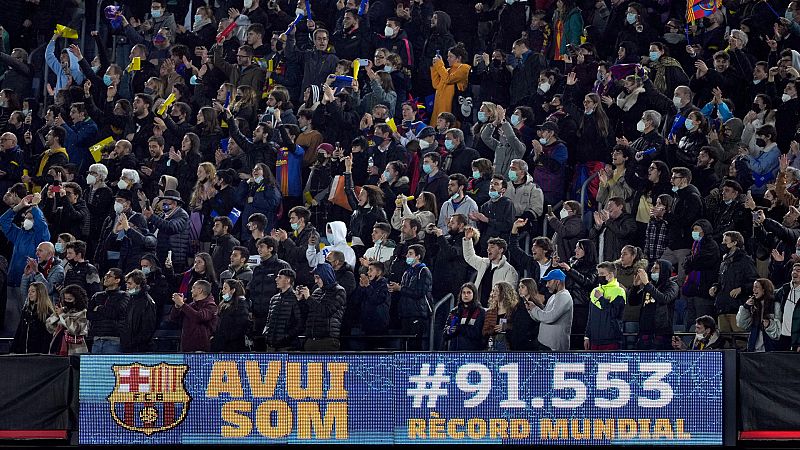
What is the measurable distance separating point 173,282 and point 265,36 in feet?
20.1

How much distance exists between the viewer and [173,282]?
2166cm

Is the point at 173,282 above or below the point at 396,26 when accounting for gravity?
below

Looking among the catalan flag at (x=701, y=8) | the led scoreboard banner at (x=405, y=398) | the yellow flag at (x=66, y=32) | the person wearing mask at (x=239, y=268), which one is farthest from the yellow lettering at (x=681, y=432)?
the yellow flag at (x=66, y=32)

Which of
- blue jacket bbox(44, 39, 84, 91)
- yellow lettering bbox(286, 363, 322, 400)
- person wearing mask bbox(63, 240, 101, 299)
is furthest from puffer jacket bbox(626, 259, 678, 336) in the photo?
blue jacket bbox(44, 39, 84, 91)

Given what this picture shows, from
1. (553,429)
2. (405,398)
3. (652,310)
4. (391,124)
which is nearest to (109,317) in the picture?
(405,398)

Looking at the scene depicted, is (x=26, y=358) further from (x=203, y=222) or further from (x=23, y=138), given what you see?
(x=23, y=138)

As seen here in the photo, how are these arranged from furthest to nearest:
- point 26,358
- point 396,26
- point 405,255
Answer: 1. point 396,26
2. point 405,255
3. point 26,358

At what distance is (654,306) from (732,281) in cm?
112

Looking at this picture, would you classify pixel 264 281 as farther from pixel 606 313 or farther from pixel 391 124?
pixel 606 313

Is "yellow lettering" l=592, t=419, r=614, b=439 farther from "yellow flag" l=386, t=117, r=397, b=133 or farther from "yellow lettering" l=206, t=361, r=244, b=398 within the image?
"yellow flag" l=386, t=117, r=397, b=133

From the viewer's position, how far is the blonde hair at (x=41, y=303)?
64.7 feet

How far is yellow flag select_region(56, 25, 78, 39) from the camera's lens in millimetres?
26766

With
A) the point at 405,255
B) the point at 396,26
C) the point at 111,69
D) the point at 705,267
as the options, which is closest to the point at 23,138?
the point at 111,69

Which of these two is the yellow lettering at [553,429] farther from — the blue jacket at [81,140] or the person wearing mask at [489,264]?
the blue jacket at [81,140]
